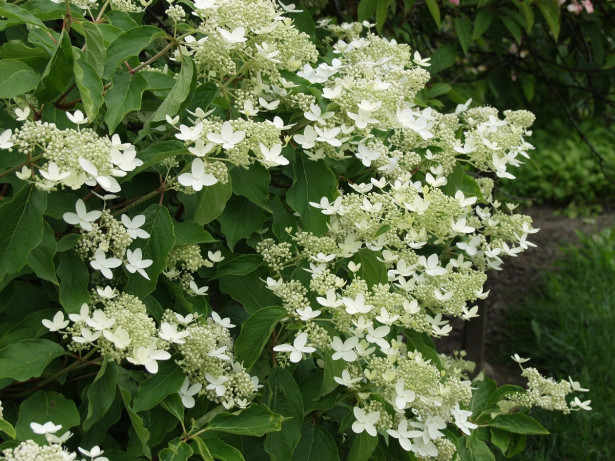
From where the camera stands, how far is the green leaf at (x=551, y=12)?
106 inches

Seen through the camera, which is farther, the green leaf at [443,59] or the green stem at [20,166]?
the green leaf at [443,59]

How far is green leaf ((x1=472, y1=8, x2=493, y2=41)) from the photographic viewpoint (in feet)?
9.14

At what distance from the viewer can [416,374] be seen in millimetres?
1437

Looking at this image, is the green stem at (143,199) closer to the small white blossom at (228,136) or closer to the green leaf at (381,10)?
the small white blossom at (228,136)

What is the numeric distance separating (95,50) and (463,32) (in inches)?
69.6

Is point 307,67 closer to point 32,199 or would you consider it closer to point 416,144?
point 416,144

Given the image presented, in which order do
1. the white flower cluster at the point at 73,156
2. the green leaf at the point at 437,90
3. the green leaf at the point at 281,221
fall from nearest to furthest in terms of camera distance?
the white flower cluster at the point at 73,156 < the green leaf at the point at 281,221 < the green leaf at the point at 437,90

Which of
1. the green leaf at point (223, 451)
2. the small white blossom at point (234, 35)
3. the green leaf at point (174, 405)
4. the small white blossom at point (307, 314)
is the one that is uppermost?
the small white blossom at point (234, 35)

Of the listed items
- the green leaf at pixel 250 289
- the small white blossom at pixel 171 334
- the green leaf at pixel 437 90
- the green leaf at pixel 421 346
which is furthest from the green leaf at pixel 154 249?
the green leaf at pixel 437 90

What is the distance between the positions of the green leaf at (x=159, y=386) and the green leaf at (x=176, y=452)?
0.30 feet

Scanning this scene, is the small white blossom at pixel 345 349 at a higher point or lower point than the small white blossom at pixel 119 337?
lower

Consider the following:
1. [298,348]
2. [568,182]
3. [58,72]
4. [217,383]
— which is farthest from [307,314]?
[568,182]

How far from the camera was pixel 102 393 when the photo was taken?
4.31ft

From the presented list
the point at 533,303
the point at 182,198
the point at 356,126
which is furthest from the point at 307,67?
the point at 533,303
